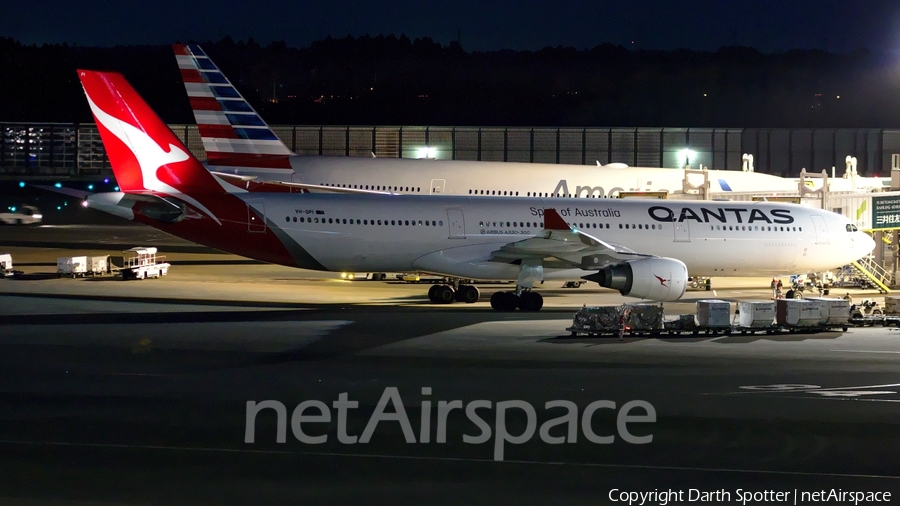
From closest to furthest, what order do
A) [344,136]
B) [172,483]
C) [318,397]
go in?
1. [172,483]
2. [318,397]
3. [344,136]

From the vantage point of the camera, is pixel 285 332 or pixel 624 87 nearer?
pixel 285 332

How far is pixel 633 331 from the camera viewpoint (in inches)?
816

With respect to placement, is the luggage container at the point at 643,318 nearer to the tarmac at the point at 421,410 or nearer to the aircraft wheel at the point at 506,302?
the tarmac at the point at 421,410

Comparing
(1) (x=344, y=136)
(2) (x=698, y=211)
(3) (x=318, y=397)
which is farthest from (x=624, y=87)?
(3) (x=318, y=397)

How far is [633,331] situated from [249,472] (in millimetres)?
11830

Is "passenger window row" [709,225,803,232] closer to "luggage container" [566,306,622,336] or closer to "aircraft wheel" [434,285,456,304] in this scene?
"aircraft wheel" [434,285,456,304]

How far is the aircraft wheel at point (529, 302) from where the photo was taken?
24750 millimetres

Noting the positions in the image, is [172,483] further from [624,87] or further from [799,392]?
[624,87]

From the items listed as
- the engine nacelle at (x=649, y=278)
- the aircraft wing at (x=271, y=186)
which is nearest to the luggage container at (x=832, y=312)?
the engine nacelle at (x=649, y=278)

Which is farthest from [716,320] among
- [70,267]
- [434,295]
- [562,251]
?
[70,267]

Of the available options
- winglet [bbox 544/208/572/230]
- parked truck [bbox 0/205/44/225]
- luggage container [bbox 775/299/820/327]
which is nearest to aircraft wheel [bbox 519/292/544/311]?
winglet [bbox 544/208/572/230]

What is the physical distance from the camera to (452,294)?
2647cm

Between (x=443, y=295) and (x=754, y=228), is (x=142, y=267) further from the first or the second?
(x=754, y=228)

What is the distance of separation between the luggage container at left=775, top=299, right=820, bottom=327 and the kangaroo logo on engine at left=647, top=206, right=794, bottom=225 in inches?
229
